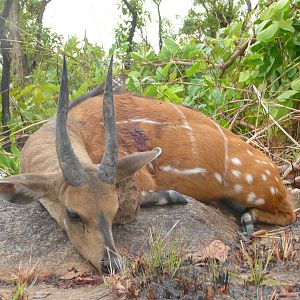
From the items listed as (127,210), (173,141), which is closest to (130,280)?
(127,210)

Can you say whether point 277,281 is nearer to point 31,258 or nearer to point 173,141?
point 31,258

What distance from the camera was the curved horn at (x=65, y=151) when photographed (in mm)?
3418

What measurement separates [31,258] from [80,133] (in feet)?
3.78

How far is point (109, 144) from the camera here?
3518 millimetres

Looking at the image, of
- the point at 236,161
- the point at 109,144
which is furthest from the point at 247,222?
the point at 109,144

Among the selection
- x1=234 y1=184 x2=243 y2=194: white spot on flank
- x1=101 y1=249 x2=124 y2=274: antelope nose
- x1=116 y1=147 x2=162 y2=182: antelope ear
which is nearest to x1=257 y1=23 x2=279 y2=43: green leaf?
x1=234 y1=184 x2=243 y2=194: white spot on flank

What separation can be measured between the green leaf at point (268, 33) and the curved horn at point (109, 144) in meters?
2.85

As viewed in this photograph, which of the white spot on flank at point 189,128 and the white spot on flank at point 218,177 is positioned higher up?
the white spot on flank at point 189,128

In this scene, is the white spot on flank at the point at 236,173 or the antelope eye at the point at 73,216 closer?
the antelope eye at the point at 73,216

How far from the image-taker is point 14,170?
563cm

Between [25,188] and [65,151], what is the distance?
0.40 meters

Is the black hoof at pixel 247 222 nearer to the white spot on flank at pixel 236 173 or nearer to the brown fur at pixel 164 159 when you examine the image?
the brown fur at pixel 164 159

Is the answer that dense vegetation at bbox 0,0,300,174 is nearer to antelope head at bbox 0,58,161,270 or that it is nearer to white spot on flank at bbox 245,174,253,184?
white spot on flank at bbox 245,174,253,184

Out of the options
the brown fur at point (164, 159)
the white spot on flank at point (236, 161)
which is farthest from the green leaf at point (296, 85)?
the white spot on flank at point (236, 161)
